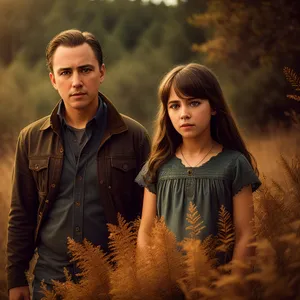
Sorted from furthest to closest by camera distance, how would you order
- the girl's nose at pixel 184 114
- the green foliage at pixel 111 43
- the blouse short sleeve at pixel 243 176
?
1. the green foliage at pixel 111 43
2. the girl's nose at pixel 184 114
3. the blouse short sleeve at pixel 243 176

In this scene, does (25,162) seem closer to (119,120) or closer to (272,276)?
(119,120)

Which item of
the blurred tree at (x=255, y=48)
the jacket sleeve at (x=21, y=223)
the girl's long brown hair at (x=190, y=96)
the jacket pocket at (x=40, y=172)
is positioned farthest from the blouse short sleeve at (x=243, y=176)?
the blurred tree at (x=255, y=48)

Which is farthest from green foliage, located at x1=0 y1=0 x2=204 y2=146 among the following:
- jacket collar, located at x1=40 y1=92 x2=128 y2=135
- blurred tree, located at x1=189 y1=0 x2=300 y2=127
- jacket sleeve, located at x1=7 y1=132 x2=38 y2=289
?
jacket collar, located at x1=40 y1=92 x2=128 y2=135

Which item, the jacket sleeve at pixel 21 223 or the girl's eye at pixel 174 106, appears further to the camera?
the jacket sleeve at pixel 21 223

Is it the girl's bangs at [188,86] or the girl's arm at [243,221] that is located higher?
the girl's bangs at [188,86]

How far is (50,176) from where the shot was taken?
3.90 meters

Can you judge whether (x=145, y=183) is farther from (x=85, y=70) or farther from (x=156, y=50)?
(x=156, y=50)

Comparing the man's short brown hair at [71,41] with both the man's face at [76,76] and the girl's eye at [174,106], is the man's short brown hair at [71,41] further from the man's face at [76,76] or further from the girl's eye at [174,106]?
the girl's eye at [174,106]

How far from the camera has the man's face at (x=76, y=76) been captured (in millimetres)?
3832

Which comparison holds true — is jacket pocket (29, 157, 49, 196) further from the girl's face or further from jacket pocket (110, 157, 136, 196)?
the girl's face

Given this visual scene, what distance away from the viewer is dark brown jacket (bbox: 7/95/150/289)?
3873mm

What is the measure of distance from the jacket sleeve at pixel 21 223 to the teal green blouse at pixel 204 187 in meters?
1.33

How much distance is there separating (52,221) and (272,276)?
2327 mm

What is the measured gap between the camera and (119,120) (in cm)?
403
